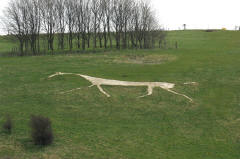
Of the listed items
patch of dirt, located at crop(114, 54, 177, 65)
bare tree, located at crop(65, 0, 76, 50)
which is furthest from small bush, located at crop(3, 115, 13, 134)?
bare tree, located at crop(65, 0, 76, 50)

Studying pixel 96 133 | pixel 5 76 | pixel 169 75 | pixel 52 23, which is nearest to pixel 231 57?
pixel 169 75

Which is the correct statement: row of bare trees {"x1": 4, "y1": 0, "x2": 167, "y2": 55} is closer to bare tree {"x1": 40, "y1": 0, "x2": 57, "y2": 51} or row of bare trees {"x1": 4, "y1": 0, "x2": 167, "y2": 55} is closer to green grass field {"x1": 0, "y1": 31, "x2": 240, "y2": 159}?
bare tree {"x1": 40, "y1": 0, "x2": 57, "y2": 51}

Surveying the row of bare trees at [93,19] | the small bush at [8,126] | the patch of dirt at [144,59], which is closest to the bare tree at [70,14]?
the row of bare trees at [93,19]

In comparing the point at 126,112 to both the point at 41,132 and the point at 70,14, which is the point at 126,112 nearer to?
the point at 41,132

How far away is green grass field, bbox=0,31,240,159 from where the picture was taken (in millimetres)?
15336

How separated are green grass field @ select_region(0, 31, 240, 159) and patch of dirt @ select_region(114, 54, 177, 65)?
1962 mm

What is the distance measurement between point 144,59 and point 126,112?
60.3ft

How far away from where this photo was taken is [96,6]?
5747cm

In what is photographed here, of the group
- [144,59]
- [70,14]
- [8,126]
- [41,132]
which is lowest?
[8,126]

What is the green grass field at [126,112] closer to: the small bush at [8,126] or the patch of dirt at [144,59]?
the small bush at [8,126]

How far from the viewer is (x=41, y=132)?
1516 cm

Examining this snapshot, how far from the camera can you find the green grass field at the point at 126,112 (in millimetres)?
15336

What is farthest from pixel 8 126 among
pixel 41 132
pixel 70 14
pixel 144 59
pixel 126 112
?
pixel 70 14

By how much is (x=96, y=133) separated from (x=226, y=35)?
67263 mm
